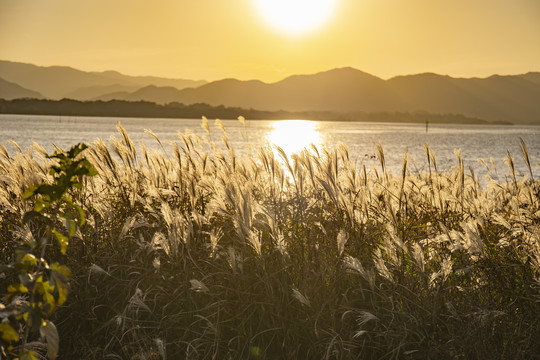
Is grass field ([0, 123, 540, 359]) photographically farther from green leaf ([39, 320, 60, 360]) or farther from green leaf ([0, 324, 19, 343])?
green leaf ([0, 324, 19, 343])

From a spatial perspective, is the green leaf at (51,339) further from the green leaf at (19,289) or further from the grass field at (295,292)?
the grass field at (295,292)

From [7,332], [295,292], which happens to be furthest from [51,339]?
[295,292]

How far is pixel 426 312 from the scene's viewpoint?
146 inches

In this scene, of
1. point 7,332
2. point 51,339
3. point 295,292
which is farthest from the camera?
point 295,292

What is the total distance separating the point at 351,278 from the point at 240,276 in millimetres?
904

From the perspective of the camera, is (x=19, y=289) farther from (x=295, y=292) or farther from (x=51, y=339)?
(x=295, y=292)

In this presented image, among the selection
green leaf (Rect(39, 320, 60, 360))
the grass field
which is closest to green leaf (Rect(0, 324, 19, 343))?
green leaf (Rect(39, 320, 60, 360))

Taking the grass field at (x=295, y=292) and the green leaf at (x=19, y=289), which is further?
the grass field at (x=295, y=292)

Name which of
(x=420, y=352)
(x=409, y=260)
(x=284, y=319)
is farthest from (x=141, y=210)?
(x=420, y=352)

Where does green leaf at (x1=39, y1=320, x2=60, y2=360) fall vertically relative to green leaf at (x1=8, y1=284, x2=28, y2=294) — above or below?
below

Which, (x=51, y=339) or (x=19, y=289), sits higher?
(x=19, y=289)

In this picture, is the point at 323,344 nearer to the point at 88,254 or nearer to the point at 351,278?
the point at 351,278

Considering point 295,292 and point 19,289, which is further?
point 295,292

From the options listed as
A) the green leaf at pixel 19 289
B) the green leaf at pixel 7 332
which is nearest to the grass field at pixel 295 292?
the green leaf at pixel 19 289
